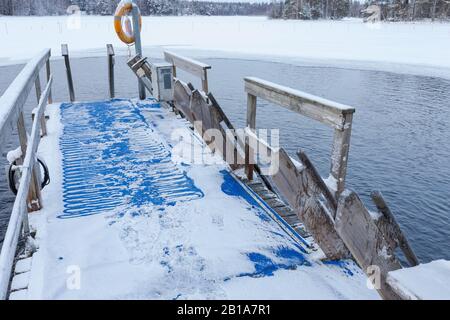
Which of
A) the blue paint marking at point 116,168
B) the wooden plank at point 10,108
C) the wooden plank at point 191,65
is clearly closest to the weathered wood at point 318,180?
the blue paint marking at point 116,168

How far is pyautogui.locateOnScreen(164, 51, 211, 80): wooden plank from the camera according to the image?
275 inches

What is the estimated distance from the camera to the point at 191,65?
25.4 feet

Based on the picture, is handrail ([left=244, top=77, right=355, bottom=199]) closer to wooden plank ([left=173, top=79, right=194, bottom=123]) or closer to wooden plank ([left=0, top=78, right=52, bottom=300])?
wooden plank ([left=173, top=79, right=194, bottom=123])

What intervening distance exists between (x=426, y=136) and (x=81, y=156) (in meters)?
8.33

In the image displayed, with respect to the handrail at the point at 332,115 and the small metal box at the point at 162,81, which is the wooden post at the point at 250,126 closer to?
the handrail at the point at 332,115

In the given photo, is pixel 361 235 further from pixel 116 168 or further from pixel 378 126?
pixel 378 126

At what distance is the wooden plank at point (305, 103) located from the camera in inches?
129

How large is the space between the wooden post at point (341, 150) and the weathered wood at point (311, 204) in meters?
0.18

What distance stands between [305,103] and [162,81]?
5.67 m

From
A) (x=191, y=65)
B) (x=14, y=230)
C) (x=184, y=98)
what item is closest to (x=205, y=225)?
(x=14, y=230)

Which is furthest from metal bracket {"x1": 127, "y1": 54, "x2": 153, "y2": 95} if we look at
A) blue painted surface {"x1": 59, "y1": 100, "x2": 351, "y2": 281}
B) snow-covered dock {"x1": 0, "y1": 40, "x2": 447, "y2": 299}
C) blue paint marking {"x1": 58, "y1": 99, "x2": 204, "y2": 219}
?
snow-covered dock {"x1": 0, "y1": 40, "x2": 447, "y2": 299}

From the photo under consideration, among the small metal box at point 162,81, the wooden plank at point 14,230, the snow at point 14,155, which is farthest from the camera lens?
the small metal box at point 162,81
